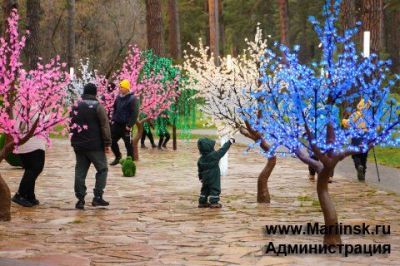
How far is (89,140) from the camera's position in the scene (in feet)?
36.0

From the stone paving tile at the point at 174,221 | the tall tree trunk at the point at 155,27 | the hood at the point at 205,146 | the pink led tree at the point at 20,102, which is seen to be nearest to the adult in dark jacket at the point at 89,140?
the stone paving tile at the point at 174,221

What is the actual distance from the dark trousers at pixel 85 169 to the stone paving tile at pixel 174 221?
0.31m

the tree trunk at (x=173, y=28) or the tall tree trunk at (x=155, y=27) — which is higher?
the tree trunk at (x=173, y=28)

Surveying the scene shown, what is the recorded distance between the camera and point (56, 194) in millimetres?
12484

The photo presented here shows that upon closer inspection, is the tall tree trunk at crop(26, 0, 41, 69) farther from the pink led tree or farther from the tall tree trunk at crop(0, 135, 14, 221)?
the tall tree trunk at crop(0, 135, 14, 221)

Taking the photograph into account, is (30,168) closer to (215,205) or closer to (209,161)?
(209,161)

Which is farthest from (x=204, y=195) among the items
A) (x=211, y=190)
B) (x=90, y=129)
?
(x=90, y=129)

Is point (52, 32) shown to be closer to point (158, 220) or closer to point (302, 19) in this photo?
point (302, 19)

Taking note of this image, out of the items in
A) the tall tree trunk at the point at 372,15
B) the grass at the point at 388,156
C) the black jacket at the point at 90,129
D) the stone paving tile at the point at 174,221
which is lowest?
the stone paving tile at the point at 174,221

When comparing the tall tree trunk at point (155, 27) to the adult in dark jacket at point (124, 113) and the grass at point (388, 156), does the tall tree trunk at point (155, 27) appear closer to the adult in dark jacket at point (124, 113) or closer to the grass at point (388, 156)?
the adult in dark jacket at point (124, 113)

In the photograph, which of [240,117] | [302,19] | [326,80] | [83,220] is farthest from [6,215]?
[302,19]

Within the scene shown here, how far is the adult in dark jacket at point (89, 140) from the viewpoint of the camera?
11.0 m

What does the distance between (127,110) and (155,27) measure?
726cm

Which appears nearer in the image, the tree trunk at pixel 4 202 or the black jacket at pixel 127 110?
the tree trunk at pixel 4 202
